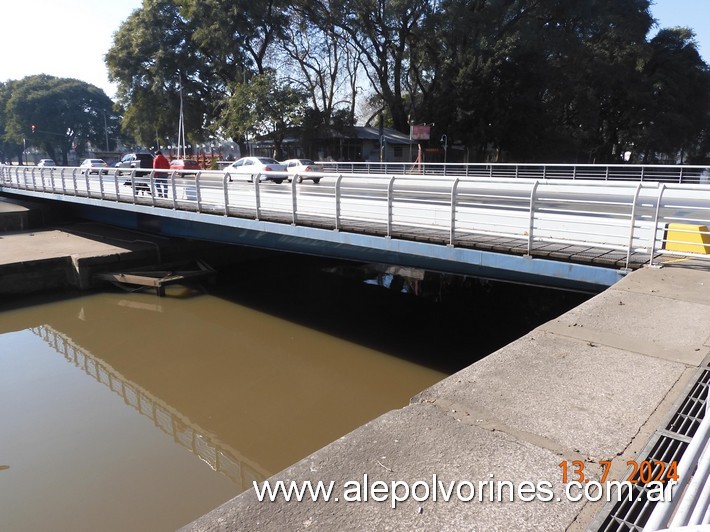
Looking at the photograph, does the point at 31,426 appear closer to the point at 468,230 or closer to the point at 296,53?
the point at 468,230

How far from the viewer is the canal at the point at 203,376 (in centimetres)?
664

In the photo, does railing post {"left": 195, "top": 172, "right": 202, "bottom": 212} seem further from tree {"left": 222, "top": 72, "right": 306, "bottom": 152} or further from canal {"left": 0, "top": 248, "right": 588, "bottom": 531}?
→ tree {"left": 222, "top": 72, "right": 306, "bottom": 152}

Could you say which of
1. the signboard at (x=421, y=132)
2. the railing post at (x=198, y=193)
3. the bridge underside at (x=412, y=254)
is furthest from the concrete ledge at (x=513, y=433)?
the signboard at (x=421, y=132)

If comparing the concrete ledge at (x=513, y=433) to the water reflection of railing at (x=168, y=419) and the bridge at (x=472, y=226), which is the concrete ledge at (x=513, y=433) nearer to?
the bridge at (x=472, y=226)

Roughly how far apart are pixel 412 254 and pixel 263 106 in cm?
3472

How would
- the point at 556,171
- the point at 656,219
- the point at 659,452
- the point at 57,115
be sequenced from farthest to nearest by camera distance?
the point at 57,115 → the point at 556,171 → the point at 656,219 → the point at 659,452

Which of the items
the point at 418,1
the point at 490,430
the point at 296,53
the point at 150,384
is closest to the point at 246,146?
the point at 296,53

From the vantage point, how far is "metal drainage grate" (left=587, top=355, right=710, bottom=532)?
2475 mm

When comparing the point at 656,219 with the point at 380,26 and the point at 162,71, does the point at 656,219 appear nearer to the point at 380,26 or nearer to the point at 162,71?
the point at 380,26

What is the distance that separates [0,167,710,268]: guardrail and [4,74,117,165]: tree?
85984mm

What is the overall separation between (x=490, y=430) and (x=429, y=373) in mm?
7097

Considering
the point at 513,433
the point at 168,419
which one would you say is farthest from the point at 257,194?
the point at 513,433

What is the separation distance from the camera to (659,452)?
3020 mm

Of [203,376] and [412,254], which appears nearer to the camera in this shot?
[412,254]
